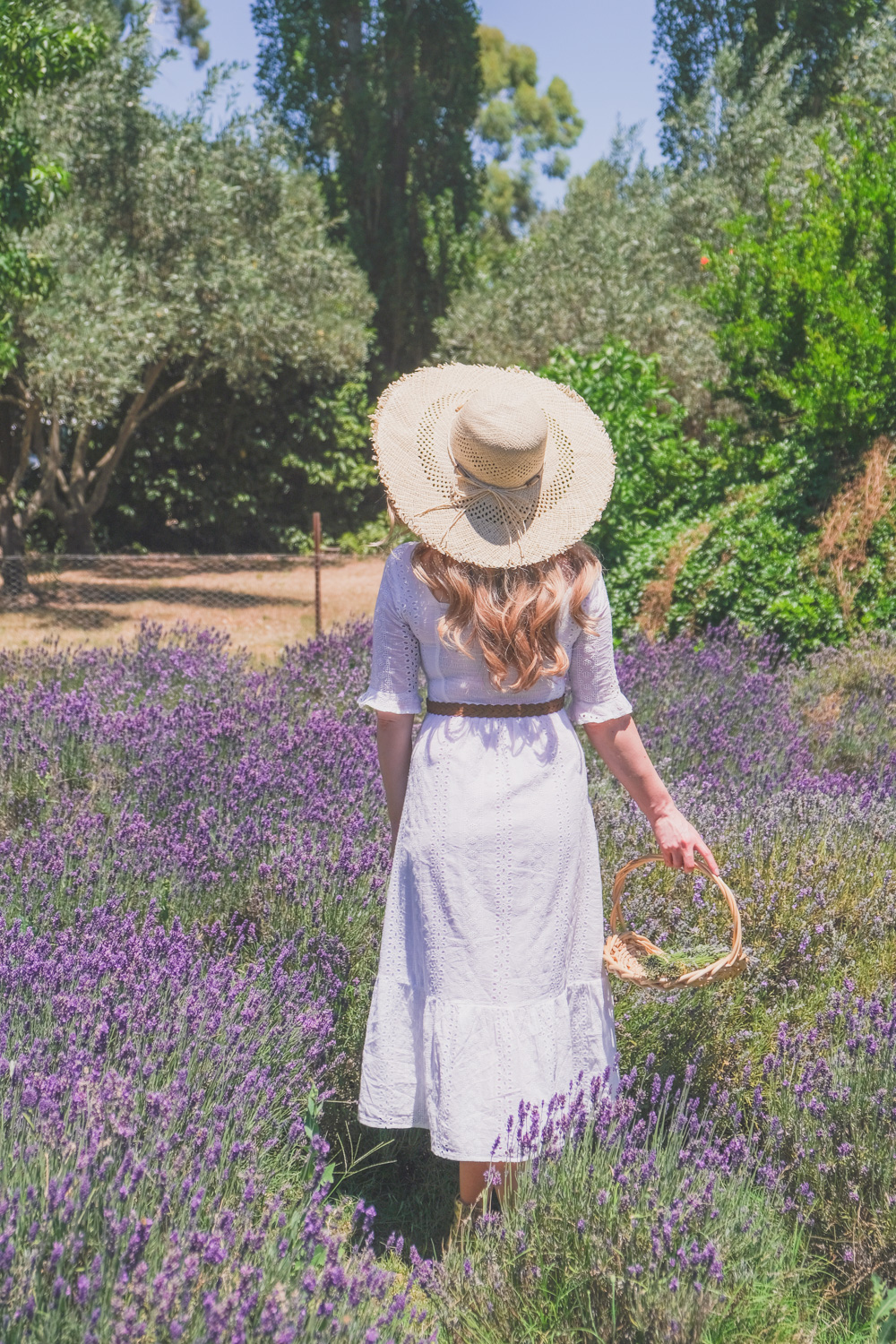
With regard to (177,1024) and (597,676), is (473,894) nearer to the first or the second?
(597,676)

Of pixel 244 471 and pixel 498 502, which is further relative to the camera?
pixel 244 471

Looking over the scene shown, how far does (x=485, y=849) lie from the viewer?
84.3 inches

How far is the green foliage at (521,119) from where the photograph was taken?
42.7 m

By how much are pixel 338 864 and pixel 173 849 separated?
1.62 ft

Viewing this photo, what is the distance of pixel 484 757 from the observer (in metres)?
2.16

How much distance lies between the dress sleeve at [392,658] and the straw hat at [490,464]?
0.49ft

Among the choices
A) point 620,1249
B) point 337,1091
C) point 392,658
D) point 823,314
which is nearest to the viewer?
point 620,1249

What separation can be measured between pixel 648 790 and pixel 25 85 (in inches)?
277

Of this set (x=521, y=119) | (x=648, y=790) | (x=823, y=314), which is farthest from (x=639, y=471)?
(x=521, y=119)

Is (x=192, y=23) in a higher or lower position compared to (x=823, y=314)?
higher

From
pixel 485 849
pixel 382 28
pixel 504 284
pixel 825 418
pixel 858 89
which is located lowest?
pixel 485 849

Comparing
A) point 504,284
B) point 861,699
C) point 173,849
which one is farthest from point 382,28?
point 173,849

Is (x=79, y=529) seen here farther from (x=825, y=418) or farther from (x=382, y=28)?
(x=382, y=28)

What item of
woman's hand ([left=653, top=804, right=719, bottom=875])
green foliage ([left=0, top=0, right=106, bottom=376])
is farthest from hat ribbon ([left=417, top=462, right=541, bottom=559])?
green foliage ([left=0, top=0, right=106, bottom=376])
